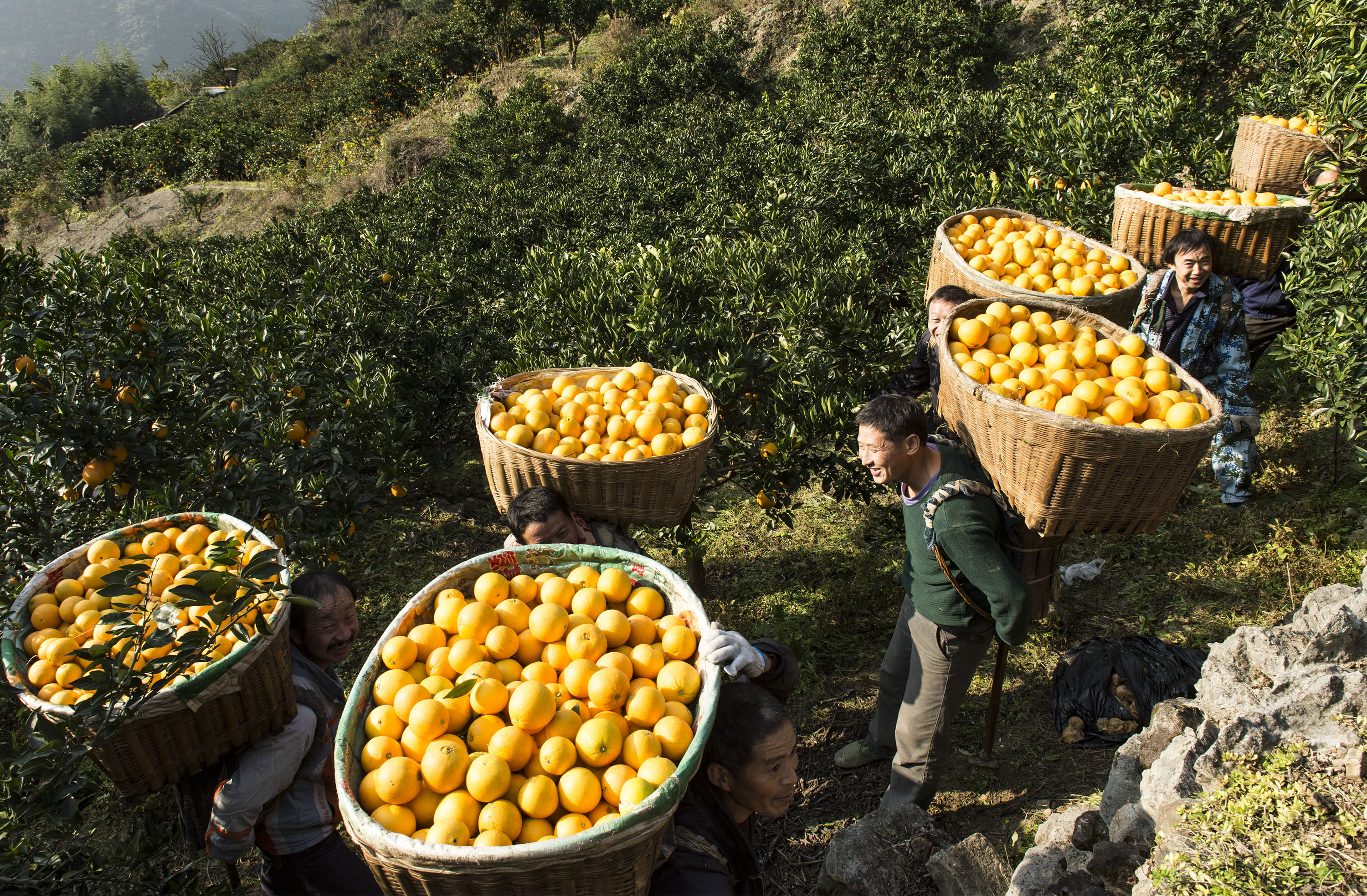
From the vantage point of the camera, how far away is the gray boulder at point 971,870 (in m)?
2.60

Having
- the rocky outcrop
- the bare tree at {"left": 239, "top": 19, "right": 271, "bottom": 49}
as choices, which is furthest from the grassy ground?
the bare tree at {"left": 239, "top": 19, "right": 271, "bottom": 49}

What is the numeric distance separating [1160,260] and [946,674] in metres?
3.35

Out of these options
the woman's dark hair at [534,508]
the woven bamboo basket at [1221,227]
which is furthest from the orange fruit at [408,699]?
the woven bamboo basket at [1221,227]

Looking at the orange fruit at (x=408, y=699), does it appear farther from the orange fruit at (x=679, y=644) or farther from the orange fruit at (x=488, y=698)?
the orange fruit at (x=679, y=644)

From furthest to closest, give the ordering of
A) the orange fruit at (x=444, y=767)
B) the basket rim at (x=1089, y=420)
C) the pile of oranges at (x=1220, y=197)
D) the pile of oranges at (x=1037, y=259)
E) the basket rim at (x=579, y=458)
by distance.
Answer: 1. the pile of oranges at (x=1220, y=197)
2. the pile of oranges at (x=1037, y=259)
3. the basket rim at (x=579, y=458)
4. the basket rim at (x=1089, y=420)
5. the orange fruit at (x=444, y=767)

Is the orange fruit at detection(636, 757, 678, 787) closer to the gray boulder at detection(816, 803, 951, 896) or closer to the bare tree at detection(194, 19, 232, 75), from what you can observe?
the gray boulder at detection(816, 803, 951, 896)

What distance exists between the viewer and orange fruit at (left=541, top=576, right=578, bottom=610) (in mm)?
2248

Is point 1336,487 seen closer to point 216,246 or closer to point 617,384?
point 617,384

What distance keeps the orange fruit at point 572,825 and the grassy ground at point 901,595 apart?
1.81m

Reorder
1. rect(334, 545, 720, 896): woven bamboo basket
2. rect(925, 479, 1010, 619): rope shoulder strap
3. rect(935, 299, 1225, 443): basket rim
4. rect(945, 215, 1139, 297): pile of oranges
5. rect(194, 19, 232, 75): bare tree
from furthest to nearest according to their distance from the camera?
1. rect(194, 19, 232, 75): bare tree
2. rect(945, 215, 1139, 297): pile of oranges
3. rect(925, 479, 1010, 619): rope shoulder strap
4. rect(935, 299, 1225, 443): basket rim
5. rect(334, 545, 720, 896): woven bamboo basket

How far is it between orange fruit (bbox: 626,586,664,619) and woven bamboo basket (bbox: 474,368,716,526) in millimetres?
727

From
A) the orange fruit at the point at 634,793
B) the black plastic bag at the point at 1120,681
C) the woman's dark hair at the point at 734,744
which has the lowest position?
the black plastic bag at the point at 1120,681

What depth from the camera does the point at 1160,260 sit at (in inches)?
184

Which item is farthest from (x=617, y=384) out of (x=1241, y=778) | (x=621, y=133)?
(x=621, y=133)
